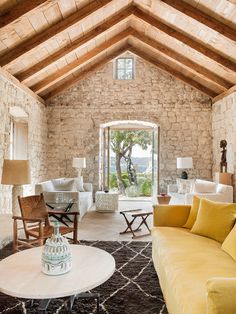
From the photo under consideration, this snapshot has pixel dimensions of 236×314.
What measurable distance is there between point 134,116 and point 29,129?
10.2ft

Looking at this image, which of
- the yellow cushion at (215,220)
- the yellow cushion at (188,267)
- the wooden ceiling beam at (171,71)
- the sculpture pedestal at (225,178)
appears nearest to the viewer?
the yellow cushion at (188,267)

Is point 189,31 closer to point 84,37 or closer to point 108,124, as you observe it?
point 84,37

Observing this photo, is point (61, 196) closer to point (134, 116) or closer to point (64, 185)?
point (64, 185)

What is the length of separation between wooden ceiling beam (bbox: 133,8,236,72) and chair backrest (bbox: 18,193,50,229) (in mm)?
4265

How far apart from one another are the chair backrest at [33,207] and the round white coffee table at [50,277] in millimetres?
1434

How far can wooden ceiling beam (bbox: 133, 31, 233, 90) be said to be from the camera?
22.5 feet

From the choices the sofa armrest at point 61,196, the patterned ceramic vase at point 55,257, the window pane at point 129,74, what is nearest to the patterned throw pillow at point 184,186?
the sofa armrest at point 61,196

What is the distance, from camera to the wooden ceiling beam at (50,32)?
16.5ft

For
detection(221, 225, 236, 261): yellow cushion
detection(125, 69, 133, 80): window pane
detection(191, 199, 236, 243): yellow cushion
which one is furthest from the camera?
detection(125, 69, 133, 80): window pane

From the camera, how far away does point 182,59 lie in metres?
6.86

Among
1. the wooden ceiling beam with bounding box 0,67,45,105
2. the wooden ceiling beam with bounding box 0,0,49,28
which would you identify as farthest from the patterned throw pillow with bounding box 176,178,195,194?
the wooden ceiling beam with bounding box 0,0,49,28

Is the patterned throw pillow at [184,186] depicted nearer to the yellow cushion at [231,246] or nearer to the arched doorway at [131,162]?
the arched doorway at [131,162]

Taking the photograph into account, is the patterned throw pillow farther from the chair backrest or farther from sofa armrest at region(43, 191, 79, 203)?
the chair backrest

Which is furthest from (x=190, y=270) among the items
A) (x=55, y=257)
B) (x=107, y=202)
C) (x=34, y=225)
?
(x=107, y=202)
